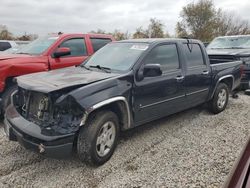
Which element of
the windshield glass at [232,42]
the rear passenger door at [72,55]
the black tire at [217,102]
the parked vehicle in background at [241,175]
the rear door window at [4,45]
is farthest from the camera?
the rear door window at [4,45]

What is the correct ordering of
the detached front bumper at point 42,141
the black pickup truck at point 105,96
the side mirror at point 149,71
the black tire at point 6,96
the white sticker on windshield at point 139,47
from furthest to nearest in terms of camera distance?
the black tire at point 6,96 < the white sticker on windshield at point 139,47 < the side mirror at point 149,71 < the black pickup truck at point 105,96 < the detached front bumper at point 42,141

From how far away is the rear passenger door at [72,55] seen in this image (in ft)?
19.5

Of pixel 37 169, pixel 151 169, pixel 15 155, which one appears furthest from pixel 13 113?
pixel 151 169

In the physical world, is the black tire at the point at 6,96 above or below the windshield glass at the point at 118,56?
below

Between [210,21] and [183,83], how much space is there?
27597 mm

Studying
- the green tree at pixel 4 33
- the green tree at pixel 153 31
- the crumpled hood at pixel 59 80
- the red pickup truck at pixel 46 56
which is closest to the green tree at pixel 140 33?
the green tree at pixel 153 31

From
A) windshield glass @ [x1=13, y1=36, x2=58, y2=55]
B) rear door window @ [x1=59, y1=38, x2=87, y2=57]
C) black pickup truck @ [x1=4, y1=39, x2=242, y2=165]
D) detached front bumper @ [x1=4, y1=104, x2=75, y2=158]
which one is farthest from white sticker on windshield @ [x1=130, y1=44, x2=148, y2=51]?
windshield glass @ [x1=13, y1=36, x2=58, y2=55]

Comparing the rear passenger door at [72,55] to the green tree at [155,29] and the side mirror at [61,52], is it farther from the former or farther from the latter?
the green tree at [155,29]

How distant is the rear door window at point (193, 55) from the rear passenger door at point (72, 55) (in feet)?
9.01

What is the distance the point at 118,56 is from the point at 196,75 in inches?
65.2

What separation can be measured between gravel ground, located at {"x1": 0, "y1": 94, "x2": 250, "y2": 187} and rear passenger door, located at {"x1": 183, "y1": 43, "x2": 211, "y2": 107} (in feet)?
2.05

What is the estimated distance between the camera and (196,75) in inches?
199

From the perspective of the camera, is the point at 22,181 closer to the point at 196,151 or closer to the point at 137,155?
the point at 137,155

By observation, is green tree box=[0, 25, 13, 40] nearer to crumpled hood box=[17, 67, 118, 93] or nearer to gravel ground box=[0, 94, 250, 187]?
gravel ground box=[0, 94, 250, 187]
